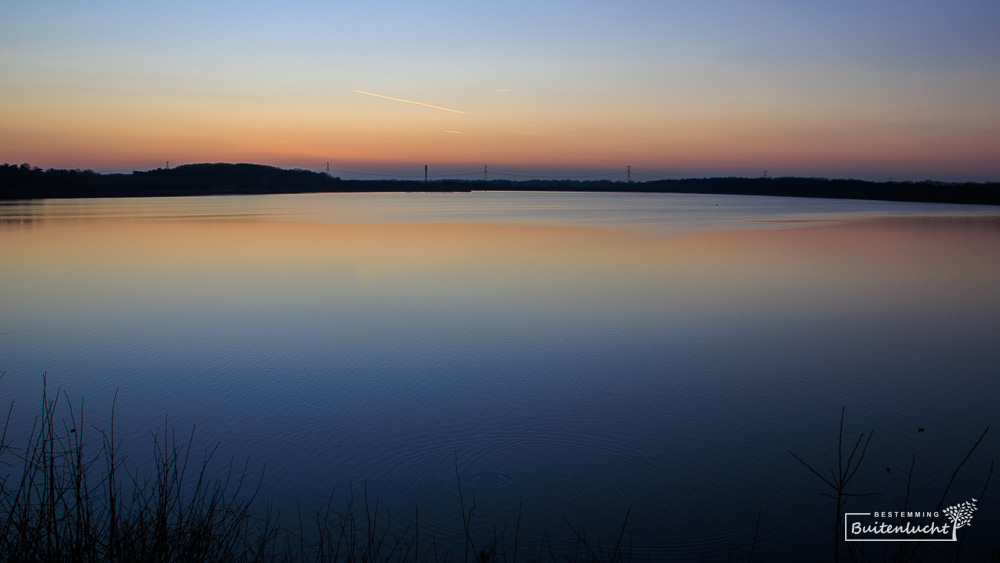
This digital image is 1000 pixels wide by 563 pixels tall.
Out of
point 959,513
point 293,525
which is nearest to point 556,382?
point 293,525

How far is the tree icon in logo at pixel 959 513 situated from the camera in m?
2.72

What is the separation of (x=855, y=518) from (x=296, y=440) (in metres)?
2.80

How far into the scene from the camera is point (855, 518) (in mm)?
2943

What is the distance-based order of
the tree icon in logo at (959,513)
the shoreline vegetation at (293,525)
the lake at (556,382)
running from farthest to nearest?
the lake at (556,382)
the tree icon in logo at (959,513)
the shoreline vegetation at (293,525)

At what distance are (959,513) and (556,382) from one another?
8.28 ft

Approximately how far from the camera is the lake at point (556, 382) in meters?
3.14

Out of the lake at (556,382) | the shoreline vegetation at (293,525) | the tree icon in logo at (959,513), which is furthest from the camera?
the lake at (556,382)

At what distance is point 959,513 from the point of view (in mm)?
2863

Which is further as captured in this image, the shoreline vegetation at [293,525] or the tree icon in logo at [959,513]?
the tree icon in logo at [959,513]

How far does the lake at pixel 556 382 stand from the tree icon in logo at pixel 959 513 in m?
0.07

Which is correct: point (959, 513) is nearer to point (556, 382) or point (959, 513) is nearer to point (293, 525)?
point (556, 382)

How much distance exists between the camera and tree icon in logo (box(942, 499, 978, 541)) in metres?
2.72

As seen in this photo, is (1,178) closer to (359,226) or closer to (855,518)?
(359,226)

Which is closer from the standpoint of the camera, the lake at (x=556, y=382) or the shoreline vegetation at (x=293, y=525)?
the shoreline vegetation at (x=293, y=525)
